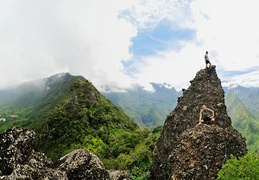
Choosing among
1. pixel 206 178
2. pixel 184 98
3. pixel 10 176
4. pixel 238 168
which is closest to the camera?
pixel 238 168

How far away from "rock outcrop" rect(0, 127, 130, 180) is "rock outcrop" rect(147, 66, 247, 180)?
674 centimetres

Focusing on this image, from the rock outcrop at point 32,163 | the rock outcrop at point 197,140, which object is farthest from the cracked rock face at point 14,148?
the rock outcrop at point 197,140

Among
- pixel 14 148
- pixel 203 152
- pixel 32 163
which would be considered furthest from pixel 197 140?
pixel 14 148

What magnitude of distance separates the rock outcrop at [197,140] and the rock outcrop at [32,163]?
6742 millimetres

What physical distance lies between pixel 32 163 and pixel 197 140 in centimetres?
1263

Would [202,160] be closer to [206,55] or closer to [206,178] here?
[206,178]

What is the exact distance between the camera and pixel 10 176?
72.9ft

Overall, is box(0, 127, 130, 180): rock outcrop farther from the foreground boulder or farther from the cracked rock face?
the foreground boulder

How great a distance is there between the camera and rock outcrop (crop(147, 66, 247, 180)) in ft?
81.1

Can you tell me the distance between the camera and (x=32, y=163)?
2500 cm

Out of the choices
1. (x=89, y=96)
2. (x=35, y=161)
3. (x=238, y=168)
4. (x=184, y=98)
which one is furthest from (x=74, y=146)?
(x=238, y=168)

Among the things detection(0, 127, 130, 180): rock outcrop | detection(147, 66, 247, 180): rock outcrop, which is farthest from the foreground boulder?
detection(0, 127, 130, 180): rock outcrop

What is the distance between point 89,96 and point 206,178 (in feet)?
440

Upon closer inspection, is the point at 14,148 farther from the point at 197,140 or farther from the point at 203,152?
the point at 203,152
